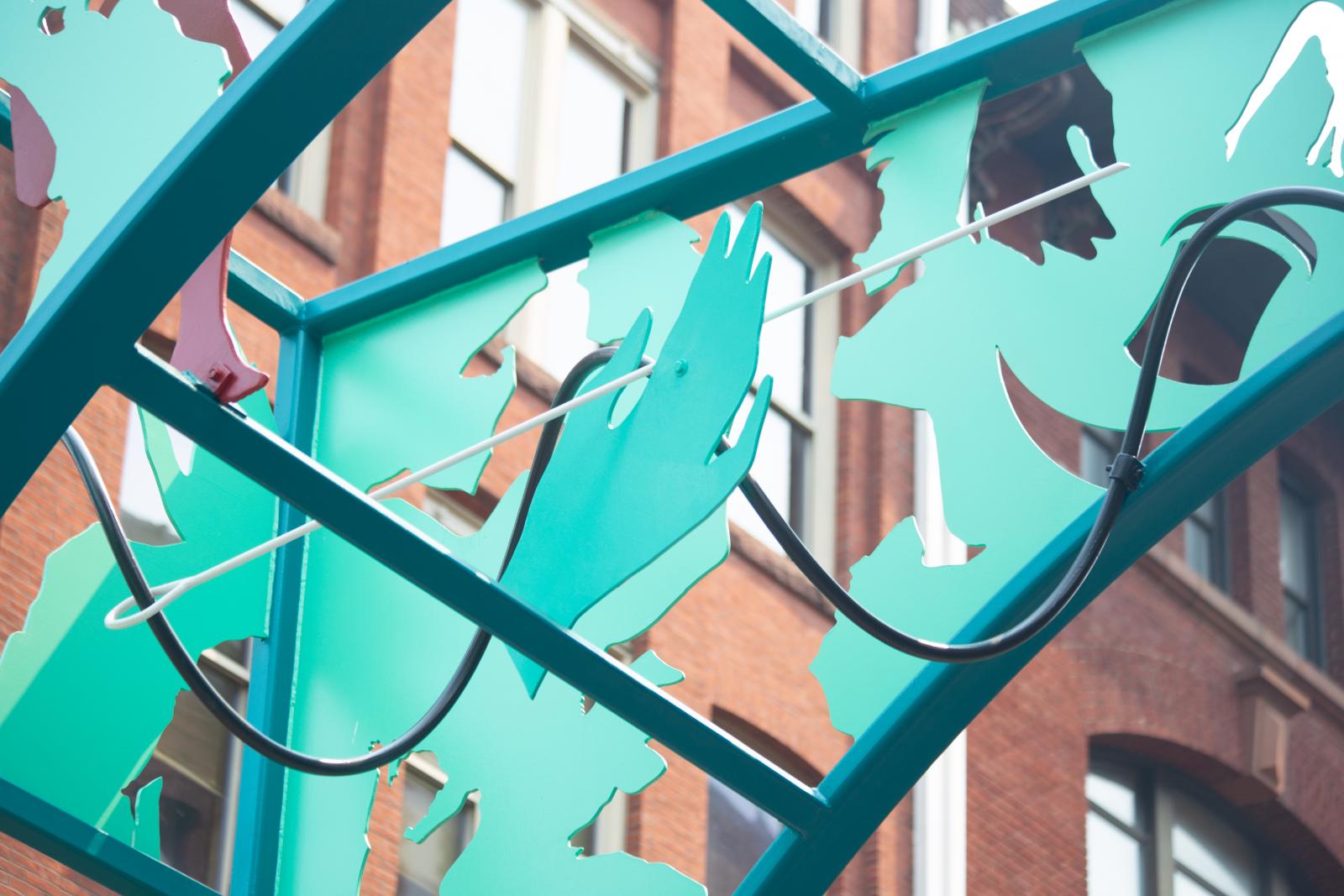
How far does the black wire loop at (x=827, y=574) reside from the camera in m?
4.35

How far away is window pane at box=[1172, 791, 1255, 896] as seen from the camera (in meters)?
17.9

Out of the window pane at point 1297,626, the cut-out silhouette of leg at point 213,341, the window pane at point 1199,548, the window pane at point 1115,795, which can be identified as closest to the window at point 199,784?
the cut-out silhouette of leg at point 213,341

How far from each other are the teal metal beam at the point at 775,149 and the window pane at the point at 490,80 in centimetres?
798

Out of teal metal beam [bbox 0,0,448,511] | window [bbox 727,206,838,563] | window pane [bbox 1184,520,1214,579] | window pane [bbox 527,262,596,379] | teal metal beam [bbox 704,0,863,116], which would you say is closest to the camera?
teal metal beam [bbox 0,0,448,511]

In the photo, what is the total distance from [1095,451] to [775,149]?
13469 mm

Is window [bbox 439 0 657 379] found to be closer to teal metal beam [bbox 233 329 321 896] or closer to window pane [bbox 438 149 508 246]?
window pane [bbox 438 149 508 246]

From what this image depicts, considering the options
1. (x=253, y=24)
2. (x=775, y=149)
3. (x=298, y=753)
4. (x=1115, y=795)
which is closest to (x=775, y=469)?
(x=1115, y=795)

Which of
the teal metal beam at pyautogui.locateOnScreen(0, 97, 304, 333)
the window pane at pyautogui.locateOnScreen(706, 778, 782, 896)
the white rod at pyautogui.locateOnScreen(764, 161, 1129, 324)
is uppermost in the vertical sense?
the window pane at pyautogui.locateOnScreen(706, 778, 782, 896)

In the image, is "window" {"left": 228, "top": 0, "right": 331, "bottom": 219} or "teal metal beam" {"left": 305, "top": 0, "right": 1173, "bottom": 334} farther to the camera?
"window" {"left": 228, "top": 0, "right": 331, "bottom": 219}

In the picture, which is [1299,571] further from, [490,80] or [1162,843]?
[490,80]

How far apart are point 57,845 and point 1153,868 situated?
13.7 metres

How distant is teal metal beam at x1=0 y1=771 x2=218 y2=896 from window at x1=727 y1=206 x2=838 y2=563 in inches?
400

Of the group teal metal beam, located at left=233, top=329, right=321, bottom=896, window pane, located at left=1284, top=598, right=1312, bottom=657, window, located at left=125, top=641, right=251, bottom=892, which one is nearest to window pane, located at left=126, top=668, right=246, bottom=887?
window, located at left=125, top=641, right=251, bottom=892

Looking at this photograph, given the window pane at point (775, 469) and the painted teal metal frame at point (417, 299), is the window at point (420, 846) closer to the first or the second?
the window pane at point (775, 469)
